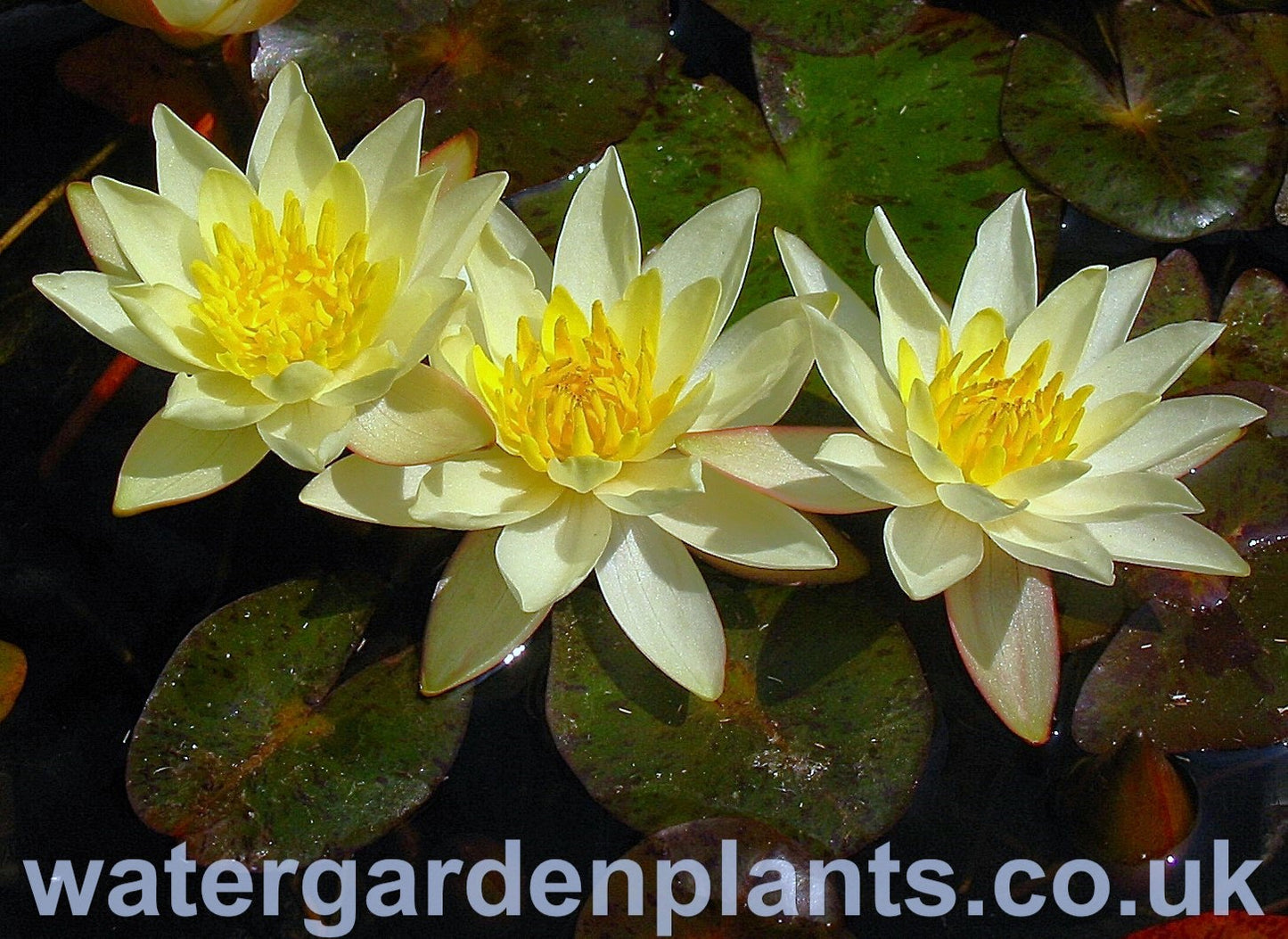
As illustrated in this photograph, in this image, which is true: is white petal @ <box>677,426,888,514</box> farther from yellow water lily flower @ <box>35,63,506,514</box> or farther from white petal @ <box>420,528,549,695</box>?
yellow water lily flower @ <box>35,63,506,514</box>

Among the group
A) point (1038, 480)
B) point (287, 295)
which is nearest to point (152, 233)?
point (287, 295)

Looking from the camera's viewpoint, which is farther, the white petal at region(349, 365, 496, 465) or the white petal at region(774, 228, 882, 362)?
the white petal at region(774, 228, 882, 362)

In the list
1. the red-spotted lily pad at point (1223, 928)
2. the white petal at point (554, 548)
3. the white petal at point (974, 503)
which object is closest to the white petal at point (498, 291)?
the white petal at point (554, 548)

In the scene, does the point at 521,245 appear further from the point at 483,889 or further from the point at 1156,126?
the point at 1156,126

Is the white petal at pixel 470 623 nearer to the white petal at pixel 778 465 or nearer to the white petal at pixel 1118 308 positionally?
the white petal at pixel 778 465

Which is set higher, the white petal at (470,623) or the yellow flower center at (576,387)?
the yellow flower center at (576,387)

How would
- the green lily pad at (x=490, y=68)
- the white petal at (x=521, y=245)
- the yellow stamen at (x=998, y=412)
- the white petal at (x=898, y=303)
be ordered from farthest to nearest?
1. the green lily pad at (x=490, y=68)
2. the white petal at (x=521, y=245)
3. the white petal at (x=898, y=303)
4. the yellow stamen at (x=998, y=412)

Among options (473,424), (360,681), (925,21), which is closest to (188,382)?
(473,424)

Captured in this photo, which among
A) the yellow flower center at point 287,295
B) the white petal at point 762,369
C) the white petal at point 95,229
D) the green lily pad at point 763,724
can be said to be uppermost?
the white petal at point 95,229

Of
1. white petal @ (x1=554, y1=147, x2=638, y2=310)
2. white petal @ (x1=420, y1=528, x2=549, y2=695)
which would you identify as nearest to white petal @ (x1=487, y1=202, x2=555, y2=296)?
white petal @ (x1=554, y1=147, x2=638, y2=310)
